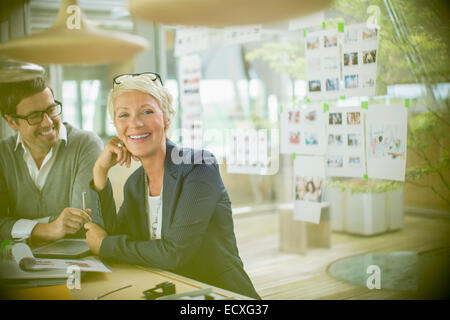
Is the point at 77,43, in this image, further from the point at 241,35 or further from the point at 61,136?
the point at 241,35

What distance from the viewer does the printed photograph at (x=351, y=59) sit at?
6.90 feet

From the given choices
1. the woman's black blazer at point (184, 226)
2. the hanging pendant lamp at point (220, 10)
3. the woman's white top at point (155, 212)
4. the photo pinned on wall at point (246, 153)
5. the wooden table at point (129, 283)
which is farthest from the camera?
the photo pinned on wall at point (246, 153)

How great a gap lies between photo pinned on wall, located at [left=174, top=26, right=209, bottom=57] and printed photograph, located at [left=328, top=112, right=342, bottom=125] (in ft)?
2.66

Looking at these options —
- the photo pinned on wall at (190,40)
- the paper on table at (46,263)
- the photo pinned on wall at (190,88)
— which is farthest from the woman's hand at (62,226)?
the photo pinned on wall at (190,40)

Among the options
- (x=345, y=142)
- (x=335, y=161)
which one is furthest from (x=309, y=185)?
(x=345, y=142)

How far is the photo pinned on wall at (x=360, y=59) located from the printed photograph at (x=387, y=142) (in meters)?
0.18

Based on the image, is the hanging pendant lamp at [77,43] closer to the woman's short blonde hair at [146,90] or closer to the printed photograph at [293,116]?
the woman's short blonde hair at [146,90]

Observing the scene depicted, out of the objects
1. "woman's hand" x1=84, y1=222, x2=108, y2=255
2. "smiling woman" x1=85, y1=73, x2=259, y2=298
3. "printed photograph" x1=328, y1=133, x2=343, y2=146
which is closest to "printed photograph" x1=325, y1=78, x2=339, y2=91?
"printed photograph" x1=328, y1=133, x2=343, y2=146

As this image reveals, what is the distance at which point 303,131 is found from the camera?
2283mm

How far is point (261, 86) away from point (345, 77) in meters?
4.79

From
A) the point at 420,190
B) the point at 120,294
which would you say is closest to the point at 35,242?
the point at 120,294

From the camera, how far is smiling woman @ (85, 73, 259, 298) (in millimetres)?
1763

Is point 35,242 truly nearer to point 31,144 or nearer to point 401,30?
point 31,144

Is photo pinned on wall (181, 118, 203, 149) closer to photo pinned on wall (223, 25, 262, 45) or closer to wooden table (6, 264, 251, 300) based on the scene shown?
photo pinned on wall (223, 25, 262, 45)
